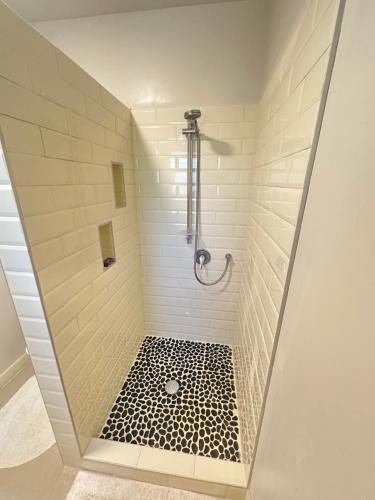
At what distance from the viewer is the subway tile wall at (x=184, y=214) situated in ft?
4.64

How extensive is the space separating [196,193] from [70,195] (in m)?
0.88

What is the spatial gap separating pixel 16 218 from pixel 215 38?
161cm

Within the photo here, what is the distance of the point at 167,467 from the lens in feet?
3.47

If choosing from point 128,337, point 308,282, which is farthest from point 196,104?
point 128,337

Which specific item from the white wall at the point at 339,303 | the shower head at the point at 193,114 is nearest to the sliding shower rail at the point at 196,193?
the shower head at the point at 193,114

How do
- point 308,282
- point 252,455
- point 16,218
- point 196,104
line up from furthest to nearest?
point 196,104, point 252,455, point 16,218, point 308,282

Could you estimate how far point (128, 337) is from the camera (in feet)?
5.25

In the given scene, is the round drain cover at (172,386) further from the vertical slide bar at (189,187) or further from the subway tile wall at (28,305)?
the vertical slide bar at (189,187)

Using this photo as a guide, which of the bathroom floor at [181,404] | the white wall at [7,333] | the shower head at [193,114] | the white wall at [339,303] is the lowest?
the bathroom floor at [181,404]

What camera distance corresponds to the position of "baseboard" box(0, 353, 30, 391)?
1.51 metres

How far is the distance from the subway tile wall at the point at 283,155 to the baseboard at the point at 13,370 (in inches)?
69.8

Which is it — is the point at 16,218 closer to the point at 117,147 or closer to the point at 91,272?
the point at 91,272

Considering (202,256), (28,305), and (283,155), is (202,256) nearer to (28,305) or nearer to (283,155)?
(283,155)

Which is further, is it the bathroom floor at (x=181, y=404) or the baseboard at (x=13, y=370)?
the baseboard at (x=13, y=370)
